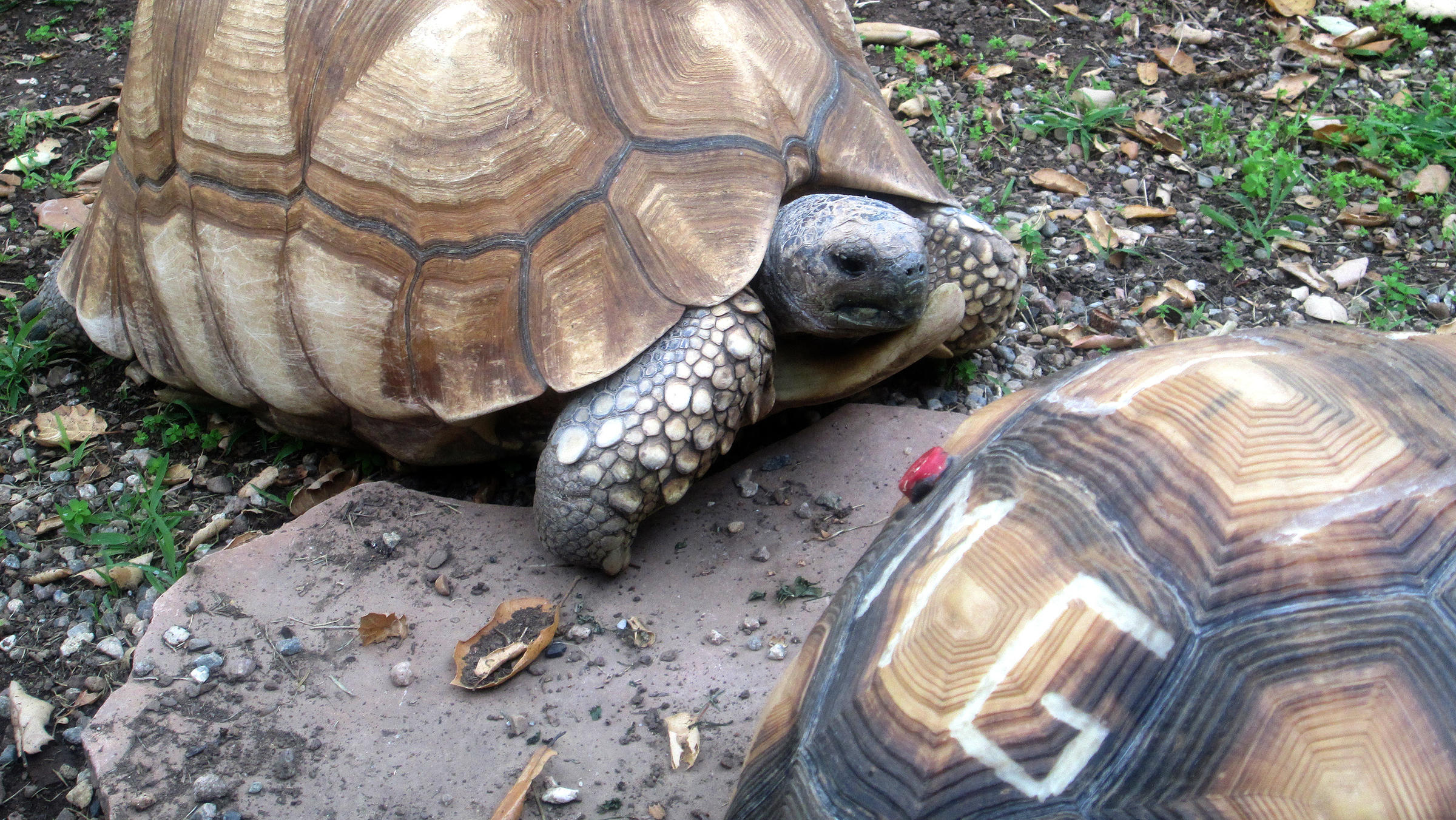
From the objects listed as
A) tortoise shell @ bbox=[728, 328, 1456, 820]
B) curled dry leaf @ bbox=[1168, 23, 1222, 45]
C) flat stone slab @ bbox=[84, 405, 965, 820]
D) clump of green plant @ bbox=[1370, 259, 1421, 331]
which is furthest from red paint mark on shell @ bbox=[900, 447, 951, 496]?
curled dry leaf @ bbox=[1168, 23, 1222, 45]

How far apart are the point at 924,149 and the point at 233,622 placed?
257 centimetres

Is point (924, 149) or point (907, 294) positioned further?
point (924, 149)

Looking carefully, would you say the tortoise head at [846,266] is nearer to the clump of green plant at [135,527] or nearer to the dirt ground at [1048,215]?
the dirt ground at [1048,215]

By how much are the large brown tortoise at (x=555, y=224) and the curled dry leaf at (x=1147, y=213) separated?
1116mm

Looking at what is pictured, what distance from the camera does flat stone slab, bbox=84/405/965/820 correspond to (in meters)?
1.91

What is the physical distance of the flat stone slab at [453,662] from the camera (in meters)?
1.91

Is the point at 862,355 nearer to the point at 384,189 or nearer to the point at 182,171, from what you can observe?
the point at 384,189

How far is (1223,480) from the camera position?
3.79ft

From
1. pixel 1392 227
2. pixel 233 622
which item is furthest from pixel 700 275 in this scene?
pixel 1392 227

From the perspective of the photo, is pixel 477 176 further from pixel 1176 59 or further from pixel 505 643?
pixel 1176 59

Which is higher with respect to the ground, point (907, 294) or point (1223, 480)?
point (1223, 480)

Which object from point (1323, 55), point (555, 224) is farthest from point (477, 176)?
point (1323, 55)

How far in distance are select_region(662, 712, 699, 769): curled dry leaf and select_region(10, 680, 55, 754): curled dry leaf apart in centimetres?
122

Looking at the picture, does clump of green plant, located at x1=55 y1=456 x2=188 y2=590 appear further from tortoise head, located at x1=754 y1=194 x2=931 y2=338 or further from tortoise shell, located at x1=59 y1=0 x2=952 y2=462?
tortoise head, located at x1=754 y1=194 x2=931 y2=338
